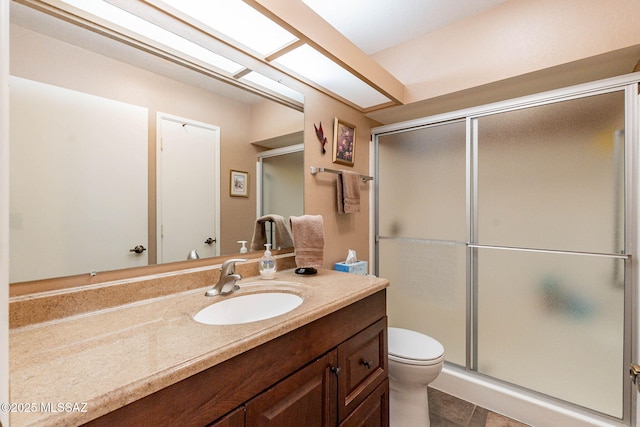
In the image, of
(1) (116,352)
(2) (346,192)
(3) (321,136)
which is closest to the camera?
(1) (116,352)

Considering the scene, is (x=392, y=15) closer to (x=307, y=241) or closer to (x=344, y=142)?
(x=344, y=142)

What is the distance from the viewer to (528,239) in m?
1.74

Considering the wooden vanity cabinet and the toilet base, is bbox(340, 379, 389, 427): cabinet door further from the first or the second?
the toilet base

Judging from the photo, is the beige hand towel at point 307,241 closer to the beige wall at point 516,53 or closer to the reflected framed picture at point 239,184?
the reflected framed picture at point 239,184

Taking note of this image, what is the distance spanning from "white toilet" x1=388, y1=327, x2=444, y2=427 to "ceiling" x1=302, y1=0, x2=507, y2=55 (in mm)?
2023

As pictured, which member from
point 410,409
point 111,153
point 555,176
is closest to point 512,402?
point 410,409

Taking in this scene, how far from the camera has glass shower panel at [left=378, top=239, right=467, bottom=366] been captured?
1985mm

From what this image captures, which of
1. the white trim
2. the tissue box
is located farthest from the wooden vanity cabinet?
the white trim

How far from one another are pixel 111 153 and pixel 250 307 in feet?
2.63

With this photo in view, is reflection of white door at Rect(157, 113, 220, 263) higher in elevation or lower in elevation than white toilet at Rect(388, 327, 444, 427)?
higher

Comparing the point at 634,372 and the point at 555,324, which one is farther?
the point at 555,324

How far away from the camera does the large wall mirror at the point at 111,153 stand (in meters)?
0.83

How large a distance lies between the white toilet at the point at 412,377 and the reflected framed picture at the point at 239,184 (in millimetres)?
1214

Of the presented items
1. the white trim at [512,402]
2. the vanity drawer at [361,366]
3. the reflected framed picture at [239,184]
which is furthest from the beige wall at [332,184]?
the white trim at [512,402]
